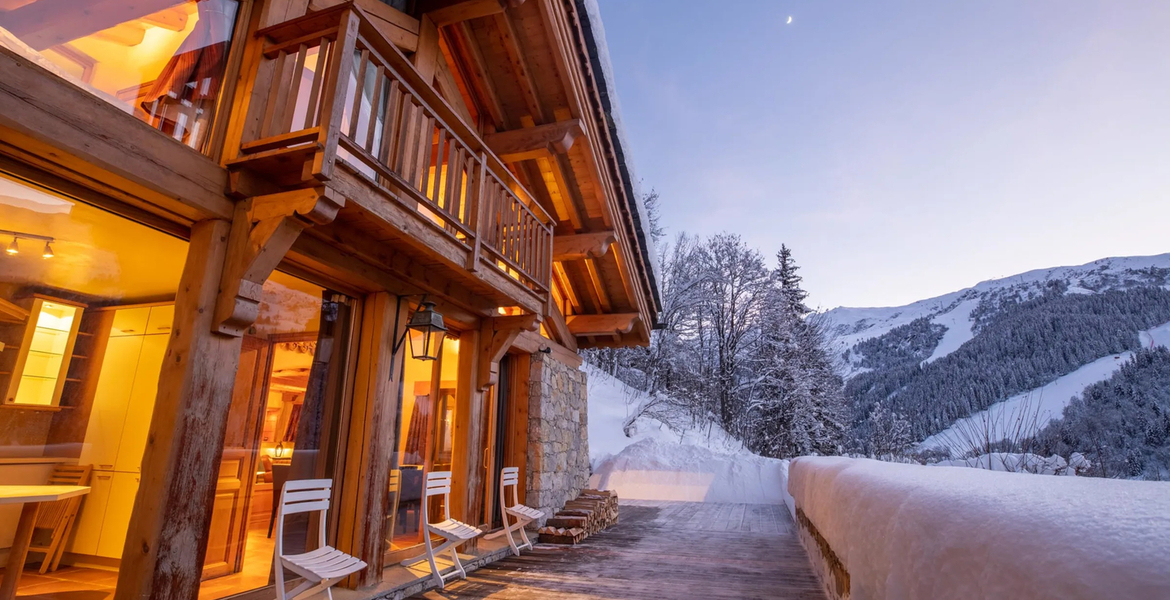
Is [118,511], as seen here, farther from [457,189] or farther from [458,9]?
[458,9]

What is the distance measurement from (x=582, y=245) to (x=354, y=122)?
178 inches

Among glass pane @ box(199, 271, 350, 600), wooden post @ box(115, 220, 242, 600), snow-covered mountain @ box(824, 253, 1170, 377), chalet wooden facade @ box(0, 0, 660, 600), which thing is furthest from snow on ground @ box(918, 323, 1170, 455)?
snow-covered mountain @ box(824, 253, 1170, 377)

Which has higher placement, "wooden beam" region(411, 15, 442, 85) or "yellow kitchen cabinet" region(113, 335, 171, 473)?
"wooden beam" region(411, 15, 442, 85)

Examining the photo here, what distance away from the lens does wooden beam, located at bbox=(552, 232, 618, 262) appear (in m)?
7.74

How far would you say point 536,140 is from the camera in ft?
22.0

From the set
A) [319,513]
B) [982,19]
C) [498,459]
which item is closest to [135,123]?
[319,513]

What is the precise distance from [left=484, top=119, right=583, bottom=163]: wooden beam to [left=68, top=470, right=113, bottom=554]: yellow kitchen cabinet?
5.00 metres

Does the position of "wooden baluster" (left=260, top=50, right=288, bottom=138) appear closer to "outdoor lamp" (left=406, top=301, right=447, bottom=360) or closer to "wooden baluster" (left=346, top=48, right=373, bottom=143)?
"wooden baluster" (left=346, top=48, right=373, bottom=143)

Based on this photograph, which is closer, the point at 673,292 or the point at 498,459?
the point at 498,459

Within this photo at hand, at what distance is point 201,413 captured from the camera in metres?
3.05

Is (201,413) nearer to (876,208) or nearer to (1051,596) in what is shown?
(1051,596)

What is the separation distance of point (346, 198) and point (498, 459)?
15.0 ft

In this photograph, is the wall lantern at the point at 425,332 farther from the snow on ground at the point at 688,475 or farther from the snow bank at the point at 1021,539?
the snow on ground at the point at 688,475

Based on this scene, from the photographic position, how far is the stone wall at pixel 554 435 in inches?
286
